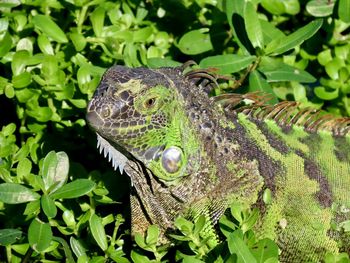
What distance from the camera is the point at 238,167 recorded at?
13.1 ft

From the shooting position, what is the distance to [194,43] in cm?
506

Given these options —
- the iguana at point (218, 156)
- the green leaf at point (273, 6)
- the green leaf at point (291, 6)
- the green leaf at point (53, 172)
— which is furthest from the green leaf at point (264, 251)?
the green leaf at point (291, 6)

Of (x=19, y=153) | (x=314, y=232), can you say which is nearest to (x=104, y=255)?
(x=19, y=153)

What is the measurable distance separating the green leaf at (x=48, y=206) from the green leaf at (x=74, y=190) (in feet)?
0.11

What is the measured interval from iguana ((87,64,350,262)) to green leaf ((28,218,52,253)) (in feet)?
1.46

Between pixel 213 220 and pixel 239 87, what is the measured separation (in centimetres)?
122

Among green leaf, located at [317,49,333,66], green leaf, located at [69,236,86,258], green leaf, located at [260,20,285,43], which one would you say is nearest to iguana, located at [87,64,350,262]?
green leaf, located at [69,236,86,258]

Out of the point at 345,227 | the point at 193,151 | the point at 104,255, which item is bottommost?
the point at 104,255

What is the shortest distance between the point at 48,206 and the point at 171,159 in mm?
598

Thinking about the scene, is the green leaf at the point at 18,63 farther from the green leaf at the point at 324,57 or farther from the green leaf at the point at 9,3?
the green leaf at the point at 324,57

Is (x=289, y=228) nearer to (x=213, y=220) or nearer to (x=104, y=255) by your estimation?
(x=213, y=220)

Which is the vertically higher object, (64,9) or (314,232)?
(64,9)

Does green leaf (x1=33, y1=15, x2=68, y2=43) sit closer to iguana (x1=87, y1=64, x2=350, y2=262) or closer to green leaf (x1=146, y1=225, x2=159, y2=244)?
iguana (x1=87, y1=64, x2=350, y2=262)

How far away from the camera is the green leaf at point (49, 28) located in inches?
181
